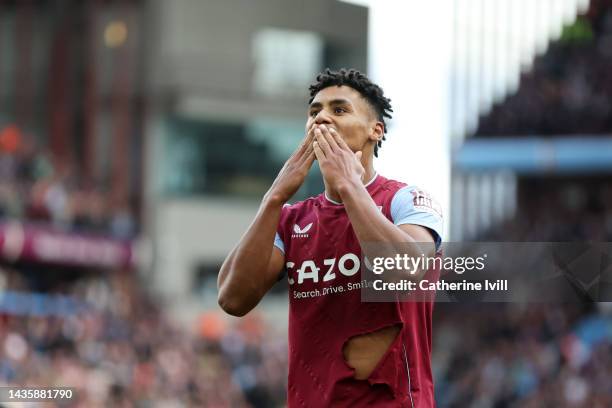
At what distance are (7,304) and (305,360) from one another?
1561 centimetres

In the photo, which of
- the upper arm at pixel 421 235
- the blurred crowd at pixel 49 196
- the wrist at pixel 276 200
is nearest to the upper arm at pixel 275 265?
the wrist at pixel 276 200

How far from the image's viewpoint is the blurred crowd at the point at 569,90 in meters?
25.8

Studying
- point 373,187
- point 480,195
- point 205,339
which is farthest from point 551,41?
point 373,187

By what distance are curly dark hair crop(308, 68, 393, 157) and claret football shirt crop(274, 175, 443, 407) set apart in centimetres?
31

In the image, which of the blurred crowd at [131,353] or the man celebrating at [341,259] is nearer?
the man celebrating at [341,259]

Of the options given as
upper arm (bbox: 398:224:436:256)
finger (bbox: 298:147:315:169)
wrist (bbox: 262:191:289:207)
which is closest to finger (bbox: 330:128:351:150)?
finger (bbox: 298:147:315:169)

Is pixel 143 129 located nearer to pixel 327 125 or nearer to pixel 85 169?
pixel 85 169

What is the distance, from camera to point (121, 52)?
1292 inches

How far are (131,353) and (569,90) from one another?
11.5 meters

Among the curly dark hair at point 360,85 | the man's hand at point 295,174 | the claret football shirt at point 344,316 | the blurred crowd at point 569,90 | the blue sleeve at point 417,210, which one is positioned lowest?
the claret football shirt at point 344,316

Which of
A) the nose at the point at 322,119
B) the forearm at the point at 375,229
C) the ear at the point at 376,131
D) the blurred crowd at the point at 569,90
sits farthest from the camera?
the blurred crowd at the point at 569,90

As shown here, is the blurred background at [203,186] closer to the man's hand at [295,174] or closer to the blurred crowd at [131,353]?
the blurred crowd at [131,353]

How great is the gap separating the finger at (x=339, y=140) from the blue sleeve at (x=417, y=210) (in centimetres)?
30

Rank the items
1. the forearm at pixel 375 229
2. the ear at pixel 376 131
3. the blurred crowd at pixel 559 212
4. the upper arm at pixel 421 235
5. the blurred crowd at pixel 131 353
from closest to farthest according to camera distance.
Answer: the forearm at pixel 375 229 → the upper arm at pixel 421 235 → the ear at pixel 376 131 → the blurred crowd at pixel 131 353 → the blurred crowd at pixel 559 212
